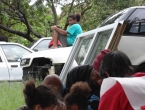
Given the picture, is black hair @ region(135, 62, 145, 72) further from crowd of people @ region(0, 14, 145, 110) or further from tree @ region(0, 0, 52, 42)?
tree @ region(0, 0, 52, 42)

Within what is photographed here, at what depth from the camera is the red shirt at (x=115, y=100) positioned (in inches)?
92.2

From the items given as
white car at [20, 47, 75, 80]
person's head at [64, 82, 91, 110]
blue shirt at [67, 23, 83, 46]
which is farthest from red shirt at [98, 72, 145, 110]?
blue shirt at [67, 23, 83, 46]

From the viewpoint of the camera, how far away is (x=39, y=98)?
2.83m

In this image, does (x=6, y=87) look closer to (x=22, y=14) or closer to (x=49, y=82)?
(x=49, y=82)

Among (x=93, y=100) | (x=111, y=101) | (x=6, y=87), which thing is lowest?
(x=6, y=87)

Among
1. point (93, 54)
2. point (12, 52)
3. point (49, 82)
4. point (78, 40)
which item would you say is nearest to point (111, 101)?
point (49, 82)

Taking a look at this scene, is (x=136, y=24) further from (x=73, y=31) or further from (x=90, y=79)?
(x=73, y=31)

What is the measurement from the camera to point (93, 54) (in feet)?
16.6

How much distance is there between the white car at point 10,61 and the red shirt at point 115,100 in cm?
723

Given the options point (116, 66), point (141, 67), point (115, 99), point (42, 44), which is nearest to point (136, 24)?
point (141, 67)

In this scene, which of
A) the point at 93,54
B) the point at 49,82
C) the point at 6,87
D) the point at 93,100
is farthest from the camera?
the point at 6,87

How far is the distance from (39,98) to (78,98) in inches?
41.8

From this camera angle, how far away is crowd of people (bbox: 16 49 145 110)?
2.33 meters

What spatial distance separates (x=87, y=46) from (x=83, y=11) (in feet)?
44.5
